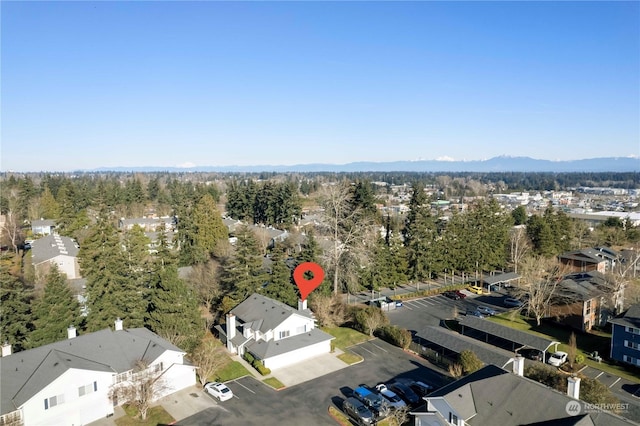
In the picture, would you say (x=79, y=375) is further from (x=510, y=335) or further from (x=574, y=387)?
(x=510, y=335)

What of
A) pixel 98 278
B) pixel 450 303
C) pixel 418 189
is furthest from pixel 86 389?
pixel 418 189

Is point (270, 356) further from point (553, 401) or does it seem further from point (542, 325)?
point (542, 325)

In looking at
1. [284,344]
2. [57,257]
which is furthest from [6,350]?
[57,257]

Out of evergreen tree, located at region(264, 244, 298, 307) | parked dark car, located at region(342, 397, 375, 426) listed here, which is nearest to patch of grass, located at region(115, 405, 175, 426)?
parked dark car, located at region(342, 397, 375, 426)

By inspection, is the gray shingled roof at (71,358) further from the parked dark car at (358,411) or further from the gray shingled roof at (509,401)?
the gray shingled roof at (509,401)

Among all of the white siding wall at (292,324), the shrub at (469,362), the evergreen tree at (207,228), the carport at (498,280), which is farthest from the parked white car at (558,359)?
the evergreen tree at (207,228)
